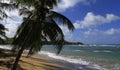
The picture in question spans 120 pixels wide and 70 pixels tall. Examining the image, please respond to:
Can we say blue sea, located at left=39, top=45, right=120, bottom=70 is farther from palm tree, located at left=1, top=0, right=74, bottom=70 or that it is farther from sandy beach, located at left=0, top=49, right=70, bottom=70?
palm tree, located at left=1, top=0, right=74, bottom=70

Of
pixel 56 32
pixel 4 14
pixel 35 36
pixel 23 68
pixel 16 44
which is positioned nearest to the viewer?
pixel 4 14

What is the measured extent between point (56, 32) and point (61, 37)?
0.41 m

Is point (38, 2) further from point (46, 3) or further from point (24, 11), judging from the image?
point (24, 11)

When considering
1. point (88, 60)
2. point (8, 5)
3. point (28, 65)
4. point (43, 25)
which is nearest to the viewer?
point (8, 5)

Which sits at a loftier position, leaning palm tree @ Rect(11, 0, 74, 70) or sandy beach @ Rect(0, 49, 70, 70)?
leaning palm tree @ Rect(11, 0, 74, 70)

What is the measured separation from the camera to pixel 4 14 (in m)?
9.89

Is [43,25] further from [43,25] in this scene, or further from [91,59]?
[91,59]

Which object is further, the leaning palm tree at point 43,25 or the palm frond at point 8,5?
the leaning palm tree at point 43,25

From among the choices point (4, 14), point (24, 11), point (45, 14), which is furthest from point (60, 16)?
point (4, 14)

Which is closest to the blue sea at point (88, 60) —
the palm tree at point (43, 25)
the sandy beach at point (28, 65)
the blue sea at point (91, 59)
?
the blue sea at point (91, 59)

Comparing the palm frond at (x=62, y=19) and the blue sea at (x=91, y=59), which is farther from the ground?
the palm frond at (x=62, y=19)

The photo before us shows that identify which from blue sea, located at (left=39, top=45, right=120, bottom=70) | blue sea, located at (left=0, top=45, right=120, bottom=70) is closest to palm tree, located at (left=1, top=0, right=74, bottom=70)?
blue sea, located at (left=0, top=45, right=120, bottom=70)

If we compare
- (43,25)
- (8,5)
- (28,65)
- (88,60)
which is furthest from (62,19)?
(88,60)

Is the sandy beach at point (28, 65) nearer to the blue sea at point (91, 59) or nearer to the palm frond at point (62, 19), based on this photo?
the blue sea at point (91, 59)
